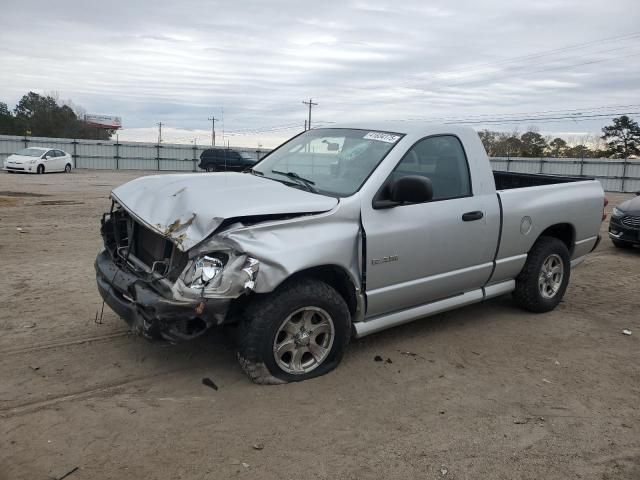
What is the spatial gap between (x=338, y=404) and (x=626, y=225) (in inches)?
323

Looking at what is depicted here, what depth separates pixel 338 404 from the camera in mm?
3633

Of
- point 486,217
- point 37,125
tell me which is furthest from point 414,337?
point 37,125

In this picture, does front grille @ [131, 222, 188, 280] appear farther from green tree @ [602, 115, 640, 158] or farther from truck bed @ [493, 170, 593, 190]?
green tree @ [602, 115, 640, 158]

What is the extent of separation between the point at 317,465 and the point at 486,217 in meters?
2.80

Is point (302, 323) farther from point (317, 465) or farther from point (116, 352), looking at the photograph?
point (116, 352)

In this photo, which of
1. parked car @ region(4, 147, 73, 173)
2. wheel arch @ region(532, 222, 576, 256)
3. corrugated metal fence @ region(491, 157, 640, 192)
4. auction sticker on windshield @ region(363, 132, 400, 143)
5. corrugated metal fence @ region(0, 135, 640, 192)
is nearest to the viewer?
auction sticker on windshield @ region(363, 132, 400, 143)

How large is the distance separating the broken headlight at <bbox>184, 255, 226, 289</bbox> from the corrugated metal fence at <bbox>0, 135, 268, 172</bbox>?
3752 cm

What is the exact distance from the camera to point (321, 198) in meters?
3.97

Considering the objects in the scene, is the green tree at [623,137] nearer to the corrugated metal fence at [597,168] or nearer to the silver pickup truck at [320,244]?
the corrugated metal fence at [597,168]

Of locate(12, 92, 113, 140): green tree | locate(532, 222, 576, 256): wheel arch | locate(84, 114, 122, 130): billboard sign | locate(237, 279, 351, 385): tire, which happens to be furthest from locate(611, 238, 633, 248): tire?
locate(84, 114, 122, 130): billboard sign

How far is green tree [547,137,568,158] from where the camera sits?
57.6 metres

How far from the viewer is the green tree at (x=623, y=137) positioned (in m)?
49.1

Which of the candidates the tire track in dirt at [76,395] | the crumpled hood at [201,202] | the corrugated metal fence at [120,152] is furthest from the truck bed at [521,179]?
the corrugated metal fence at [120,152]

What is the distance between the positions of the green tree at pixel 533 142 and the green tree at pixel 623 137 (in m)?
7.13
